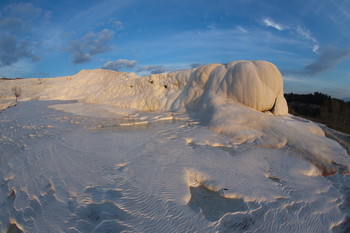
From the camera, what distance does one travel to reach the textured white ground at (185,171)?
→ 2270 millimetres

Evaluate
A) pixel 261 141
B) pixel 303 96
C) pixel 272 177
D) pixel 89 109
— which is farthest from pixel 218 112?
pixel 303 96

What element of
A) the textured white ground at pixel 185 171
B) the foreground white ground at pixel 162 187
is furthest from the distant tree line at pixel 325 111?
the foreground white ground at pixel 162 187

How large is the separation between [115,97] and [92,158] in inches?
265

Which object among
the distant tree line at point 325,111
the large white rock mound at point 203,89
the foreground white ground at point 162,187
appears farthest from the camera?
the distant tree line at point 325,111

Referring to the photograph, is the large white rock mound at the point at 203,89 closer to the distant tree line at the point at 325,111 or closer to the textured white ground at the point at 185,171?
the textured white ground at the point at 185,171

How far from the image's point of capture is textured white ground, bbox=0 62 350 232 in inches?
89.4

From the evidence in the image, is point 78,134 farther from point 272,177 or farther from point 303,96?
point 303,96

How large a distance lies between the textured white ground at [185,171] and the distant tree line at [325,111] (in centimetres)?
827

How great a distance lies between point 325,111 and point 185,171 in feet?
58.3

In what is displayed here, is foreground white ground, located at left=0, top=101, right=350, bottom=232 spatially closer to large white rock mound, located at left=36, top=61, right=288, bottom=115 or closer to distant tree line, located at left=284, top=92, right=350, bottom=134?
large white rock mound, located at left=36, top=61, right=288, bottom=115

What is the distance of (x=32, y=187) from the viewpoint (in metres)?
2.87

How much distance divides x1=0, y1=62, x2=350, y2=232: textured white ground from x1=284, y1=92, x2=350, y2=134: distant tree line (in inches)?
326

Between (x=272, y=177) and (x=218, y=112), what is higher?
(x=218, y=112)

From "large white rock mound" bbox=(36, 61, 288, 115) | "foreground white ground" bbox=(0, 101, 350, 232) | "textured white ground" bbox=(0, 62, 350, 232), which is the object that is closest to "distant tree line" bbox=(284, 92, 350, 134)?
"large white rock mound" bbox=(36, 61, 288, 115)
